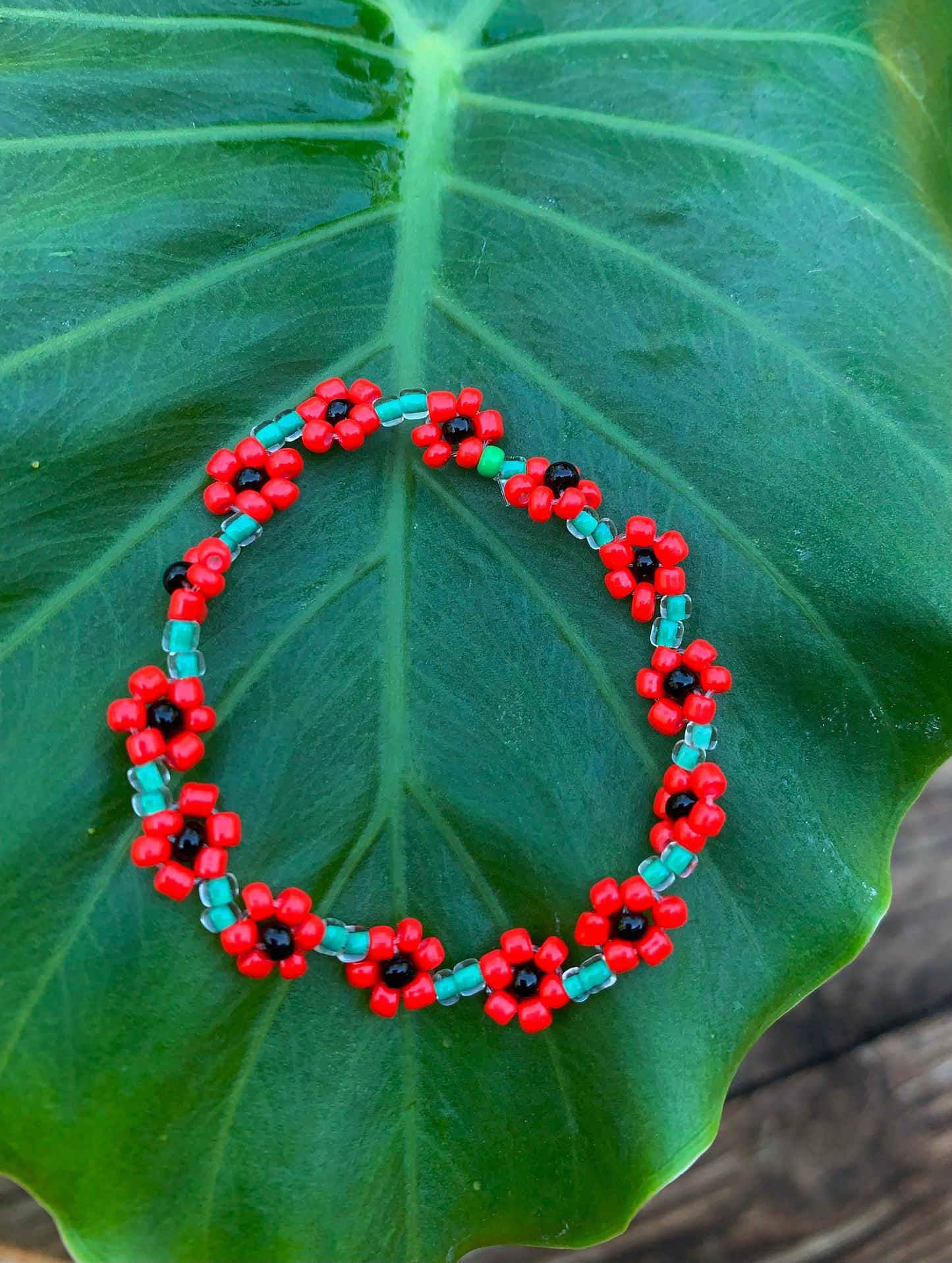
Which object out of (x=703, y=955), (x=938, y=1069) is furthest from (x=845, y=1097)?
(x=703, y=955)

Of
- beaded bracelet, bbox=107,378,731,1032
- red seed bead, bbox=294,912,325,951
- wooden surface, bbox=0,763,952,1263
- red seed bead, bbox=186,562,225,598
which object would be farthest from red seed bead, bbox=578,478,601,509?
wooden surface, bbox=0,763,952,1263

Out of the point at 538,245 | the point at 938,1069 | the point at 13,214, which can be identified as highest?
the point at 13,214

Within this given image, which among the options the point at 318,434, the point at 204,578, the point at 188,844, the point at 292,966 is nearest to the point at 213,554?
the point at 204,578

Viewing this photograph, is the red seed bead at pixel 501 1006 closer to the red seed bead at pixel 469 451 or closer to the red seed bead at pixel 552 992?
the red seed bead at pixel 552 992

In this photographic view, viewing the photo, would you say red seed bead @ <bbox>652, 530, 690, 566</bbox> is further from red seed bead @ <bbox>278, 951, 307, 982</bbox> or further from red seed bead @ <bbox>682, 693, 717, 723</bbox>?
red seed bead @ <bbox>278, 951, 307, 982</bbox>

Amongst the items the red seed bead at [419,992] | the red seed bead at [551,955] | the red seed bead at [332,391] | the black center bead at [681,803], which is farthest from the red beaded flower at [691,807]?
the red seed bead at [332,391]

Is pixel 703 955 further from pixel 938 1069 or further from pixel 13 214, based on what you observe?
pixel 13 214

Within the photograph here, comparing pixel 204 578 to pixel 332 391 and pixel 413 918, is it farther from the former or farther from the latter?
pixel 413 918
